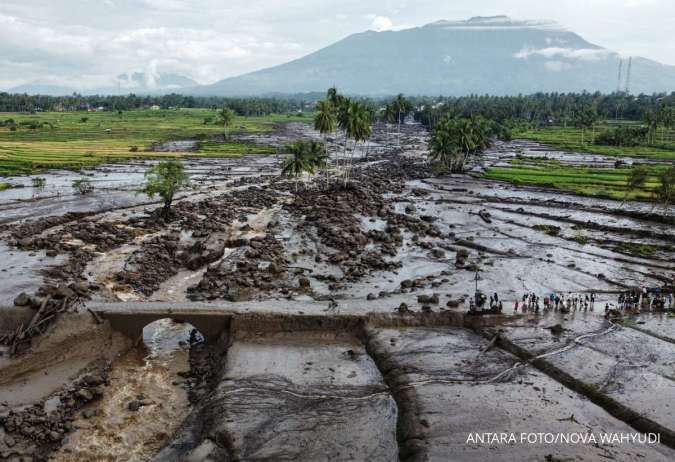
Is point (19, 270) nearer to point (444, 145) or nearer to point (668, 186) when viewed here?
point (668, 186)

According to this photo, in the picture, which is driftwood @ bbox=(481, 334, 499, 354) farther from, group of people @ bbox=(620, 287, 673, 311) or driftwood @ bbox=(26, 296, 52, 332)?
driftwood @ bbox=(26, 296, 52, 332)

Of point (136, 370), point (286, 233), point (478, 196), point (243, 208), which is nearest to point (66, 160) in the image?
point (243, 208)

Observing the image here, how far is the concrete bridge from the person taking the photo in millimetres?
36000

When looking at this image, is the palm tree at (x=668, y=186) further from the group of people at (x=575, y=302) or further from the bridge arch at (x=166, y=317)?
the bridge arch at (x=166, y=317)

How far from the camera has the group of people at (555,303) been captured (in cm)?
4066

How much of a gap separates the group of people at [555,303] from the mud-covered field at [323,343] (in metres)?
0.44

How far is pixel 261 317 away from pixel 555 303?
23.5 metres

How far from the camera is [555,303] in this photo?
41.7 m

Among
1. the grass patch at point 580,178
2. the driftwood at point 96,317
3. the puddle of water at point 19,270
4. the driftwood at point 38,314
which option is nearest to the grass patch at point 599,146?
the grass patch at point 580,178

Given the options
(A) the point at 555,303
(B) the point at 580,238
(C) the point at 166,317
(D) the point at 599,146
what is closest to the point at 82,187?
(C) the point at 166,317

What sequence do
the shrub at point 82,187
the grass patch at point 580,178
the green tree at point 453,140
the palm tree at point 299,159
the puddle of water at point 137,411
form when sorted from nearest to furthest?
the puddle of water at point 137,411, the shrub at point 82,187, the palm tree at point 299,159, the grass patch at point 580,178, the green tree at point 453,140

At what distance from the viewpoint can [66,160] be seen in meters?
113

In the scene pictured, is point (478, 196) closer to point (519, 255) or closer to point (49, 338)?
point (519, 255)

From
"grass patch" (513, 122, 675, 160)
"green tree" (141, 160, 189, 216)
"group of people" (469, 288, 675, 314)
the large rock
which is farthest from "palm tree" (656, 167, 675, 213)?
"green tree" (141, 160, 189, 216)
